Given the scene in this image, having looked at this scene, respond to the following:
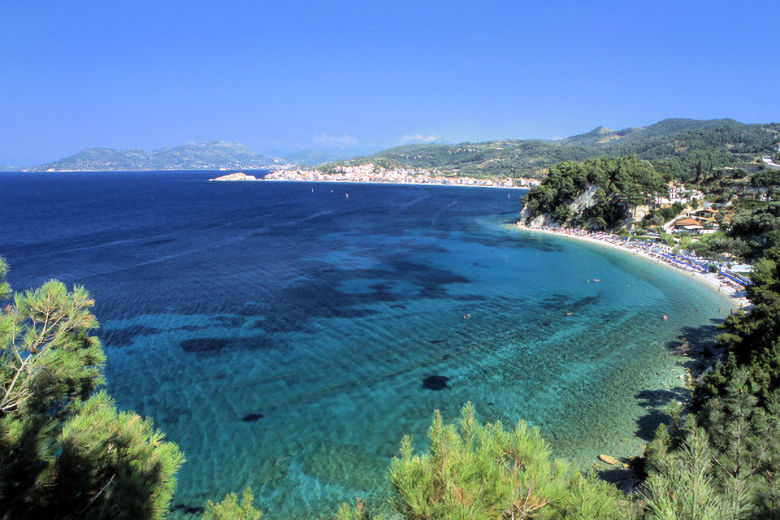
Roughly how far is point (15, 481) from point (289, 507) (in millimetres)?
8514

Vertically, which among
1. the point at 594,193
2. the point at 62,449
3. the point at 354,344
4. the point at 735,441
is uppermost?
the point at 594,193

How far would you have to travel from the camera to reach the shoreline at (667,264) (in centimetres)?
3072

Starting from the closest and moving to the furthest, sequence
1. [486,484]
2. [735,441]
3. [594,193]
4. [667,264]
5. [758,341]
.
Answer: [486,484]
[735,441]
[758,341]
[667,264]
[594,193]

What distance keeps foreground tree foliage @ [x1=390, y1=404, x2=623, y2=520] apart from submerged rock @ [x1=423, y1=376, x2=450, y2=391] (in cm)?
1324

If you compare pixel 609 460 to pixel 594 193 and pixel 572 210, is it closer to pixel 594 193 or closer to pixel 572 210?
pixel 594 193

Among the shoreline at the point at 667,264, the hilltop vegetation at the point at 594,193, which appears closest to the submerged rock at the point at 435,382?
the shoreline at the point at 667,264

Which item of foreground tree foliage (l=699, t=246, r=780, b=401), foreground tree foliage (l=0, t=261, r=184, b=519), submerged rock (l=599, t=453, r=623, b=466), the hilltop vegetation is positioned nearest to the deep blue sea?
submerged rock (l=599, t=453, r=623, b=466)

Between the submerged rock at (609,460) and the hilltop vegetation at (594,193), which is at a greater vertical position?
the hilltop vegetation at (594,193)

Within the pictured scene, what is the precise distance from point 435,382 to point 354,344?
6135mm

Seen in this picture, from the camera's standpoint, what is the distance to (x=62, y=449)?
5.38m

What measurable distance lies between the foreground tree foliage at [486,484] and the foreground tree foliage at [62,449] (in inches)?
141

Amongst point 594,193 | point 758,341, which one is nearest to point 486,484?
point 758,341

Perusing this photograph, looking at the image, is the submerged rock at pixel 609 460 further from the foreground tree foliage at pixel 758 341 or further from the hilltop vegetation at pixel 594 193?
the hilltop vegetation at pixel 594 193

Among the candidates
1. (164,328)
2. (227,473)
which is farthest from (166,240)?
(227,473)
